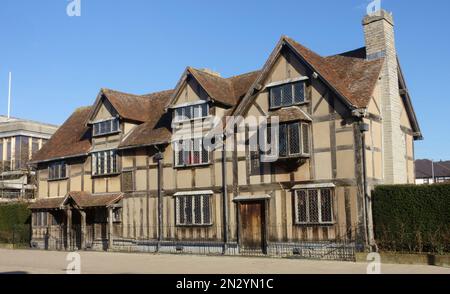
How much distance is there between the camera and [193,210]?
26516mm

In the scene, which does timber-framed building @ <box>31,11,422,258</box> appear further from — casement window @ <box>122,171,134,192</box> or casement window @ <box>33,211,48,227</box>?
casement window @ <box>33,211,48,227</box>

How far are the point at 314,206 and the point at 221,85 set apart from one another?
9.06 metres

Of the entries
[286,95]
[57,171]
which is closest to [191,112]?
[286,95]

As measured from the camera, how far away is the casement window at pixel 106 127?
3048 cm

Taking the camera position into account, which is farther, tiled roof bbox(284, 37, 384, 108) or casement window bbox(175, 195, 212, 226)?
casement window bbox(175, 195, 212, 226)

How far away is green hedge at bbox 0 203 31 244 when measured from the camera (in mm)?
34625

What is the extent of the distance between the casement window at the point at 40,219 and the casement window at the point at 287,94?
16.6 metres

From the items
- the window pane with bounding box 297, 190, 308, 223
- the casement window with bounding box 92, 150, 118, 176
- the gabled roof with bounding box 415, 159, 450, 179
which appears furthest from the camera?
the gabled roof with bounding box 415, 159, 450, 179

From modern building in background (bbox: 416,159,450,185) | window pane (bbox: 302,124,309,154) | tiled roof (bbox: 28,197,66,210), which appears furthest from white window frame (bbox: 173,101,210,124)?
modern building in background (bbox: 416,159,450,185)

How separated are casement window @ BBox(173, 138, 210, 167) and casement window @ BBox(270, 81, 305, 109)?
431cm

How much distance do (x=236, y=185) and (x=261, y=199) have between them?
158 cm

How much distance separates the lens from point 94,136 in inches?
1234
